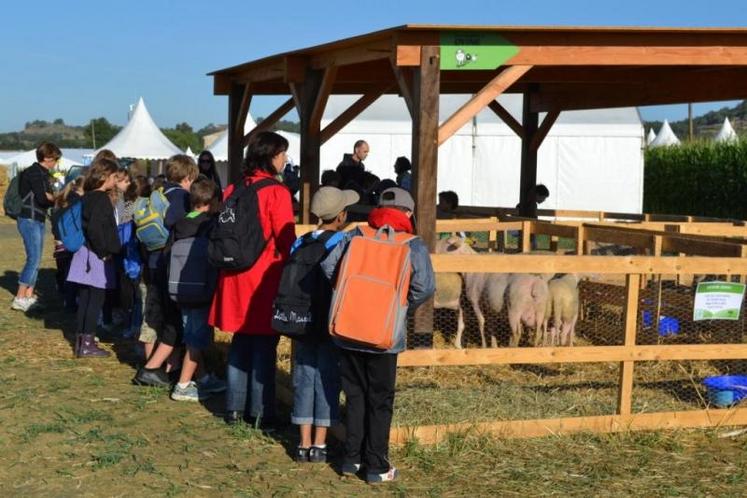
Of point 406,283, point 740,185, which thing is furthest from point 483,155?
point 406,283

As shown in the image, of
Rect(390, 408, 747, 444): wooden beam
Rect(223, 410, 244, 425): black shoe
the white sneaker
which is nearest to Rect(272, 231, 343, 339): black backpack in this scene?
Rect(390, 408, 747, 444): wooden beam

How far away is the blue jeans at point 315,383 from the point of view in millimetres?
5457

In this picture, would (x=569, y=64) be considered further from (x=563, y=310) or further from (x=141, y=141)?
(x=141, y=141)

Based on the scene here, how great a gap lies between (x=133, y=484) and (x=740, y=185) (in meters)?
24.4

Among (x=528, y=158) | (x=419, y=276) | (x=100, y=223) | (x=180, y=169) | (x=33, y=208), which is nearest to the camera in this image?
(x=419, y=276)

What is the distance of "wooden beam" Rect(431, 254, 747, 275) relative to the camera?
5969 mm

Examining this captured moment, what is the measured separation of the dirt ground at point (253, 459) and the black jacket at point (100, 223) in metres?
1.27

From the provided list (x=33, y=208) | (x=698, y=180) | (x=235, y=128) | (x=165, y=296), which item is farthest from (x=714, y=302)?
(x=698, y=180)

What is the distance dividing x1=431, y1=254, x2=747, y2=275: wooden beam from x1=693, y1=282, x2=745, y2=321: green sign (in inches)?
4.7

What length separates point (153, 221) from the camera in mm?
7477

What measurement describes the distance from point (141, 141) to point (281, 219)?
29764 mm

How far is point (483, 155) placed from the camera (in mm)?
24859

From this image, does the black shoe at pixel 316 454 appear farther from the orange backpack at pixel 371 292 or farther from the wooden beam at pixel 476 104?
the wooden beam at pixel 476 104

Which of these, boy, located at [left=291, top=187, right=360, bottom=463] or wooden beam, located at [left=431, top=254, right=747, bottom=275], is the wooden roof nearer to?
wooden beam, located at [left=431, top=254, right=747, bottom=275]
